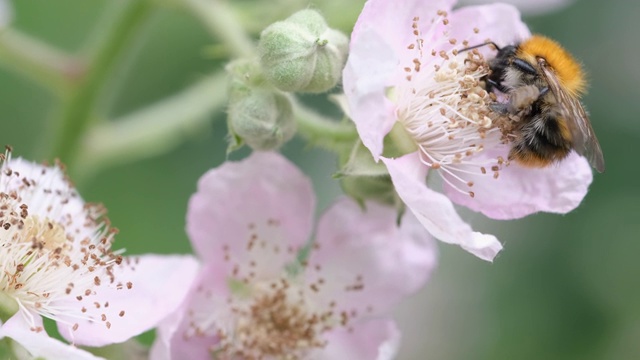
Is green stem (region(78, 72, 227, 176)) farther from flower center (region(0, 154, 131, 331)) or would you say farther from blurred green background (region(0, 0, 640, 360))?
flower center (region(0, 154, 131, 331))

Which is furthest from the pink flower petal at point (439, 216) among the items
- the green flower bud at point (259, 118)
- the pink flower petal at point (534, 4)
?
the pink flower petal at point (534, 4)

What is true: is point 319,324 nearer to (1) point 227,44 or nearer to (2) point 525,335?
(1) point 227,44

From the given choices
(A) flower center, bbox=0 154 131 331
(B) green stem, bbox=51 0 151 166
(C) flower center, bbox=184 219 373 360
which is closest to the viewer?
(A) flower center, bbox=0 154 131 331

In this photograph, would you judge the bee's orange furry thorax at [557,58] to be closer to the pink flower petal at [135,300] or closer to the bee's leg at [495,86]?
the bee's leg at [495,86]

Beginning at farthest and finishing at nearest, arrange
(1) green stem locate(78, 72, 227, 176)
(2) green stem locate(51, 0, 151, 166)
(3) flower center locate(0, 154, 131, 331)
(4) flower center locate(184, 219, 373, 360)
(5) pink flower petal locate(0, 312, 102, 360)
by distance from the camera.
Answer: (1) green stem locate(78, 72, 227, 176), (2) green stem locate(51, 0, 151, 166), (4) flower center locate(184, 219, 373, 360), (3) flower center locate(0, 154, 131, 331), (5) pink flower petal locate(0, 312, 102, 360)

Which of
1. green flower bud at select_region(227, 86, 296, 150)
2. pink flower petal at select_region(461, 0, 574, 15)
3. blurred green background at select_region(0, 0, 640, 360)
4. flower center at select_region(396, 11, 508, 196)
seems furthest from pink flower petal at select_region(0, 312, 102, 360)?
pink flower petal at select_region(461, 0, 574, 15)

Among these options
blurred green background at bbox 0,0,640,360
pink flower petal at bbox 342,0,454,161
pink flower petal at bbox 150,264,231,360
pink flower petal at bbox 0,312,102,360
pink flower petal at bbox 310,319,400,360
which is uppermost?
pink flower petal at bbox 342,0,454,161

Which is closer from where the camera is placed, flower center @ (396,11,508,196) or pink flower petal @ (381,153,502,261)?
pink flower petal @ (381,153,502,261)

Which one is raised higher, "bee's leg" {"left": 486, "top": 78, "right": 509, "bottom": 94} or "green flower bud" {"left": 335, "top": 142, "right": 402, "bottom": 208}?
"bee's leg" {"left": 486, "top": 78, "right": 509, "bottom": 94}
